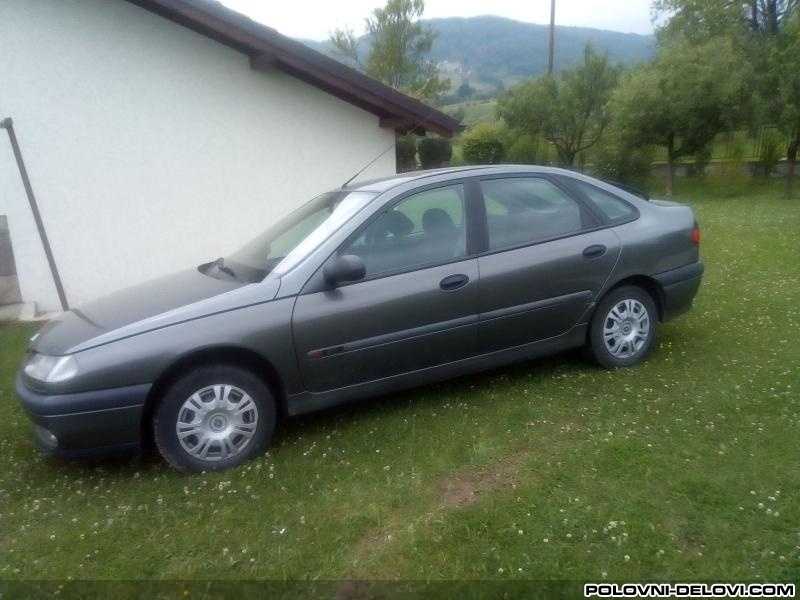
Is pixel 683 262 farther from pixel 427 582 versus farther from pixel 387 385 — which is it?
pixel 427 582

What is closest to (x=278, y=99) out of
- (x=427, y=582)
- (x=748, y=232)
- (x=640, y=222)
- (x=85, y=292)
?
(x=85, y=292)

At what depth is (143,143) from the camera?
7891 mm

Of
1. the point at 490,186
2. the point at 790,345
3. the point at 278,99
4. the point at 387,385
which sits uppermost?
the point at 278,99

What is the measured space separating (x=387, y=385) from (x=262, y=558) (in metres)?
1.45

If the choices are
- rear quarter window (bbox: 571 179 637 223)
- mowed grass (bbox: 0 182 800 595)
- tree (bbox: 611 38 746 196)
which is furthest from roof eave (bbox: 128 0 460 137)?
tree (bbox: 611 38 746 196)

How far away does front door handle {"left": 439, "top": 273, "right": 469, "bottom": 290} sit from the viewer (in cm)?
415

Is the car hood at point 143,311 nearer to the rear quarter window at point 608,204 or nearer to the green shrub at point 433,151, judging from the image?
the rear quarter window at point 608,204

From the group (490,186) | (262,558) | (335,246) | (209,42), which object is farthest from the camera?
(209,42)

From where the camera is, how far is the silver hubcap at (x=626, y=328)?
4.84m

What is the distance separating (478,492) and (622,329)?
2114mm

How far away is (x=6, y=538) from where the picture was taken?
10.6ft

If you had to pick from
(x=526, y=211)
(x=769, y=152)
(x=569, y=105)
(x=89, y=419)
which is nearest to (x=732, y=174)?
(x=769, y=152)

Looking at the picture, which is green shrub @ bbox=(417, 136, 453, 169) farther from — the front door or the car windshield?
the front door

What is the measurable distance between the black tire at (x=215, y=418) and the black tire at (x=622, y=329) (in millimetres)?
2453
